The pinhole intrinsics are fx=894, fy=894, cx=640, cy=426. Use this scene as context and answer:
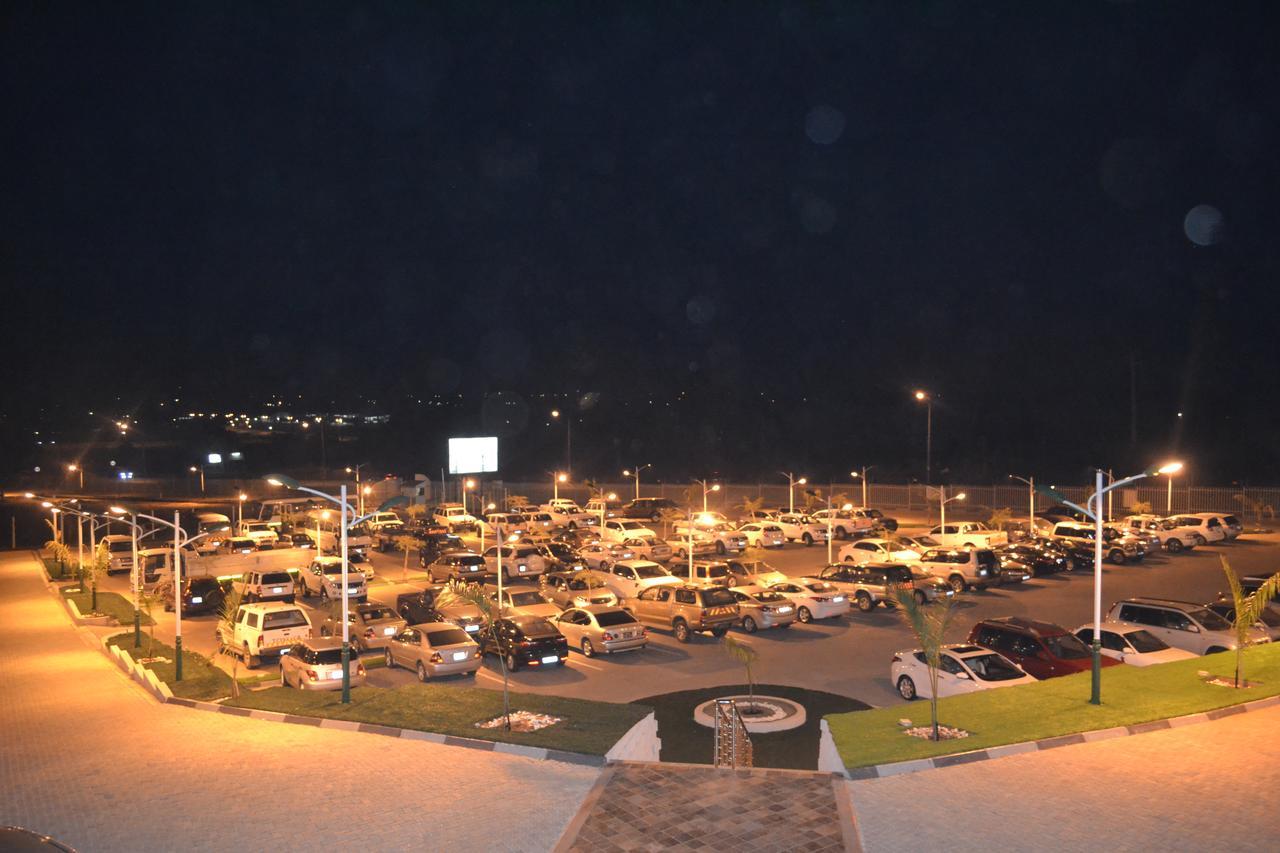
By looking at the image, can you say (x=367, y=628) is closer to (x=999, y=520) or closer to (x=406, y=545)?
(x=406, y=545)

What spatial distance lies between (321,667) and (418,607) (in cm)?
834

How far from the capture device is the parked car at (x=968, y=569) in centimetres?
3089

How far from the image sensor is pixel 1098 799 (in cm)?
1130

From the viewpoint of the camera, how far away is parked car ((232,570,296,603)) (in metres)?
31.3

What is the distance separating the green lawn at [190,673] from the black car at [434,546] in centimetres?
1509

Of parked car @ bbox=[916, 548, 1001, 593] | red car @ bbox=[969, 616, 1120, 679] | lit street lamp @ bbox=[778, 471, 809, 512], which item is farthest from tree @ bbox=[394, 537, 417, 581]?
red car @ bbox=[969, 616, 1120, 679]

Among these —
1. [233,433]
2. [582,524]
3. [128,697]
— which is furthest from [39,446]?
[128,697]

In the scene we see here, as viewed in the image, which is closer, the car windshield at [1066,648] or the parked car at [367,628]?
the car windshield at [1066,648]

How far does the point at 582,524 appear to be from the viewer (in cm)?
5062

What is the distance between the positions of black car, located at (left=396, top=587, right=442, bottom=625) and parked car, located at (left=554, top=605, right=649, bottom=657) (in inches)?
163

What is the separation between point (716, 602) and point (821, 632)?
126 inches

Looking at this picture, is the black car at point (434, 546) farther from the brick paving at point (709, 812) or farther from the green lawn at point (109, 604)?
the brick paving at point (709, 812)

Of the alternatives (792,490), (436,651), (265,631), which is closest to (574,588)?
(436,651)

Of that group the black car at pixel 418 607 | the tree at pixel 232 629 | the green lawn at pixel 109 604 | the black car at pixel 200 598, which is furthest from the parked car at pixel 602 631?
the green lawn at pixel 109 604
